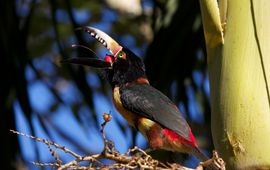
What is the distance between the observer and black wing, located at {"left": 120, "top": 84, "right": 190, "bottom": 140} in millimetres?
2816

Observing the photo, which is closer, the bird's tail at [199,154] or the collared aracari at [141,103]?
the bird's tail at [199,154]

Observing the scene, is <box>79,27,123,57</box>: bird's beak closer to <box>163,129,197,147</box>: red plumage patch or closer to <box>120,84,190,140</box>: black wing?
<box>120,84,190,140</box>: black wing

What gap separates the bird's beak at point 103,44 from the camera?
280cm

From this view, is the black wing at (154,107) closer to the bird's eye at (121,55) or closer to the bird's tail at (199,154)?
the bird's tail at (199,154)

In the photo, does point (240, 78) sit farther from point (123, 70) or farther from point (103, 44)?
point (123, 70)

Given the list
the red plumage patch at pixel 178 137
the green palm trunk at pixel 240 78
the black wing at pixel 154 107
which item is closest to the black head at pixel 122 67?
the black wing at pixel 154 107

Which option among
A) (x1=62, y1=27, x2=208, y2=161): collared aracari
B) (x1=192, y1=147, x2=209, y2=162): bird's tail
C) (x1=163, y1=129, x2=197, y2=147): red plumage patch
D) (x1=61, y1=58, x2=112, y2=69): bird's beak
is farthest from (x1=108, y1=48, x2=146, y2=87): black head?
(x1=192, y1=147, x2=209, y2=162): bird's tail

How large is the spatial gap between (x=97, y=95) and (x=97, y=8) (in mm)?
912

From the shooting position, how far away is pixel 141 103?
3043 millimetres

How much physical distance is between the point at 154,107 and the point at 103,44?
1.00ft

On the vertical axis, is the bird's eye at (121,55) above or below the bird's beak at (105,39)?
below

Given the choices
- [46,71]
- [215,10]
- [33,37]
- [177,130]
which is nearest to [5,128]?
[177,130]

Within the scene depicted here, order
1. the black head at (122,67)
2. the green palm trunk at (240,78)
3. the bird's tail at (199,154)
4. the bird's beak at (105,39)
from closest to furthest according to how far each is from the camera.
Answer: the green palm trunk at (240,78), the bird's tail at (199,154), the bird's beak at (105,39), the black head at (122,67)

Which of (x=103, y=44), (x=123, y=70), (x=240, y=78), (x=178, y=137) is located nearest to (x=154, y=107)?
(x=178, y=137)
